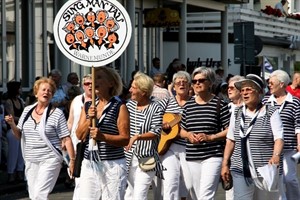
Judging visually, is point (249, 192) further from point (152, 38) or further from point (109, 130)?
point (152, 38)

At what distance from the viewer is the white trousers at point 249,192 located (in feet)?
31.2

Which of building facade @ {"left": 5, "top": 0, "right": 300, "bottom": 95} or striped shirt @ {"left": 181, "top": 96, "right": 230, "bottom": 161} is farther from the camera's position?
building facade @ {"left": 5, "top": 0, "right": 300, "bottom": 95}

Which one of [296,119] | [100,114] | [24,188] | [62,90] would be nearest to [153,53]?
[62,90]

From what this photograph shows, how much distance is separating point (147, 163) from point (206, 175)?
760 mm

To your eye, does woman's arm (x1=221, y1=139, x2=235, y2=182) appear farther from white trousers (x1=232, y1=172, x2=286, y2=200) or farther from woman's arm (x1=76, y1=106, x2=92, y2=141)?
woman's arm (x1=76, y1=106, x2=92, y2=141)

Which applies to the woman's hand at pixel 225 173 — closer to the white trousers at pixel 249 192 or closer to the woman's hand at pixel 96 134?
the white trousers at pixel 249 192

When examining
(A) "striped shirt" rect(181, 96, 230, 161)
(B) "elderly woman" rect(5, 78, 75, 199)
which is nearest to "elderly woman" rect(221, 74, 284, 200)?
(A) "striped shirt" rect(181, 96, 230, 161)

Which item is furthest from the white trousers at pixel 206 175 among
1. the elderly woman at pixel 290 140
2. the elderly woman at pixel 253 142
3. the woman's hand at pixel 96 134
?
the woman's hand at pixel 96 134

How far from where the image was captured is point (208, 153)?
10367 millimetres

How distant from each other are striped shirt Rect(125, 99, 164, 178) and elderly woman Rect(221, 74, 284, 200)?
52.0 inches

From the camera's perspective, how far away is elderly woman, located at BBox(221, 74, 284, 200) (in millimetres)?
9461

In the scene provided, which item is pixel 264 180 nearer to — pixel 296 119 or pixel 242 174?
pixel 242 174

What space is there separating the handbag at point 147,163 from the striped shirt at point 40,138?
0.92m

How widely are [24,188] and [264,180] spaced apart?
25.0 ft
